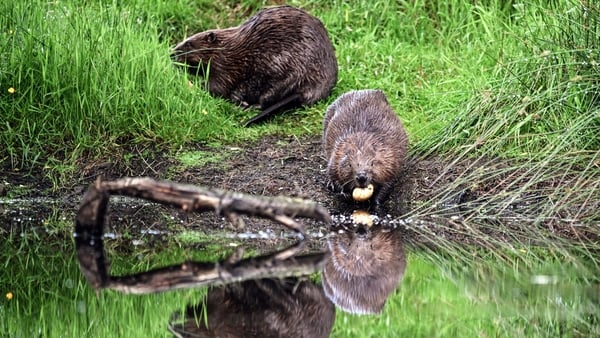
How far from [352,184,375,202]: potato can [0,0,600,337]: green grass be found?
29cm

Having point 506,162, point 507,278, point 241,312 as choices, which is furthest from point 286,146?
point 241,312

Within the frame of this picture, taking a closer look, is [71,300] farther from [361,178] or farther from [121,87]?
[121,87]

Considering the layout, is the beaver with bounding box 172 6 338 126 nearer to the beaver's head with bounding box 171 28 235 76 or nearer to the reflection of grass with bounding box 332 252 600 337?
the beaver's head with bounding box 171 28 235 76

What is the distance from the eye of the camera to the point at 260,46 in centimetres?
766

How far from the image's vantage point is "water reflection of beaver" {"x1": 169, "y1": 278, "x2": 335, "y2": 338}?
4.01 m

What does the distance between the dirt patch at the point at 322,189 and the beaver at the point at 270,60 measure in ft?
1.63

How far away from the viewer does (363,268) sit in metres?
5.03

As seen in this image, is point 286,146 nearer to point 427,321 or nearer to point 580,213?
point 580,213

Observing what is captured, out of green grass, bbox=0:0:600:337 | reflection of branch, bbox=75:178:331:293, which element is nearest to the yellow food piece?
green grass, bbox=0:0:600:337

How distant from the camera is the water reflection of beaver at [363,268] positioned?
14.8ft

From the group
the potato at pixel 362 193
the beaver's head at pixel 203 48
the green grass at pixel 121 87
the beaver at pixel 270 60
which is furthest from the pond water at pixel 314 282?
the beaver's head at pixel 203 48

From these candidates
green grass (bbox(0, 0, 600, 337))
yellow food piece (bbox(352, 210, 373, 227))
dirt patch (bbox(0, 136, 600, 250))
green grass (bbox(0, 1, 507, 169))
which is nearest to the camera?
green grass (bbox(0, 0, 600, 337))

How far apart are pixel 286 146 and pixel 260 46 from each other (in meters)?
0.86

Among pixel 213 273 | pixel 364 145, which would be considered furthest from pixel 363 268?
pixel 364 145
